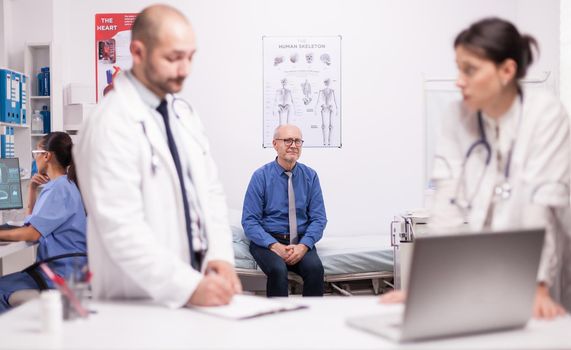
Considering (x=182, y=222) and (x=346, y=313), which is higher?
(x=182, y=222)

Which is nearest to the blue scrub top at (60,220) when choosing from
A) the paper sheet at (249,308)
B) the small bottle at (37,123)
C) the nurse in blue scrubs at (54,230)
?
the nurse in blue scrubs at (54,230)

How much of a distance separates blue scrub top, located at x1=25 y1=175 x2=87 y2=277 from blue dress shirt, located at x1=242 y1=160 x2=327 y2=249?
130 cm

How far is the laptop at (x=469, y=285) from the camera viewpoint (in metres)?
1.26

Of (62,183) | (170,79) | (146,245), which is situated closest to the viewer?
(146,245)

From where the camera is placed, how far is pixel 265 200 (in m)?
4.40

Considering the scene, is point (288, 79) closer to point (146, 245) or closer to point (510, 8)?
point (510, 8)

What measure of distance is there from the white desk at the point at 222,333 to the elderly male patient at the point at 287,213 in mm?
2549

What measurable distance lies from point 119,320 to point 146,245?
203 millimetres

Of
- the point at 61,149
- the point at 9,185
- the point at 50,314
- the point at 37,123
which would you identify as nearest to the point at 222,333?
the point at 50,314

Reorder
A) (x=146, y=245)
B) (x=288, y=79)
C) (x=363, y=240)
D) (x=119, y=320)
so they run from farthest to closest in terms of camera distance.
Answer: (x=288, y=79) → (x=363, y=240) → (x=146, y=245) → (x=119, y=320)

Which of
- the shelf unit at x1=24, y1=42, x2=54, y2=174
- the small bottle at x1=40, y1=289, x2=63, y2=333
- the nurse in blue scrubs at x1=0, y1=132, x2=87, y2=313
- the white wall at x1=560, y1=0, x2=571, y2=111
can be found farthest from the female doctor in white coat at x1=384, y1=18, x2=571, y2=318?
the shelf unit at x1=24, y1=42, x2=54, y2=174

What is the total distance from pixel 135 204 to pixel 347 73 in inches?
154

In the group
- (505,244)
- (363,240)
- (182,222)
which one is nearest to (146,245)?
(182,222)

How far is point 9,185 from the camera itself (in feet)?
12.7
